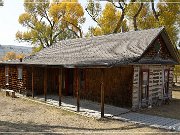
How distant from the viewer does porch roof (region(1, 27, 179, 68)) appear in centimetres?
1661

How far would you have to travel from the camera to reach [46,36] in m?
48.7

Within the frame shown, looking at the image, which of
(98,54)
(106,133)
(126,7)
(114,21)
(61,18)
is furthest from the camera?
(61,18)

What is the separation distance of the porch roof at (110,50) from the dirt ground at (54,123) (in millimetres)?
2957

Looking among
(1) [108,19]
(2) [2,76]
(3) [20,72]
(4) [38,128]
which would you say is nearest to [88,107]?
(4) [38,128]

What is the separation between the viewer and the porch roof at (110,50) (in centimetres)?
1661

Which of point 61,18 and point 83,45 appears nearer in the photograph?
point 83,45

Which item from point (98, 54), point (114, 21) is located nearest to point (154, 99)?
point (98, 54)

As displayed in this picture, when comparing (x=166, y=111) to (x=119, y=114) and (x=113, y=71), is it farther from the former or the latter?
(x=113, y=71)

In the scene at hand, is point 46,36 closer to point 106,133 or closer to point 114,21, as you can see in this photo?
point 114,21

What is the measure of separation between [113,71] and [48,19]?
1307 inches

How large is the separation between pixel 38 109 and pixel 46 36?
3333cm

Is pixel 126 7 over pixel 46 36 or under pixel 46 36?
over

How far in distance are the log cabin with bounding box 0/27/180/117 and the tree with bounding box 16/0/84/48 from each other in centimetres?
2286

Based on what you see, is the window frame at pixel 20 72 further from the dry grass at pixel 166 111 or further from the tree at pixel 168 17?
the tree at pixel 168 17
